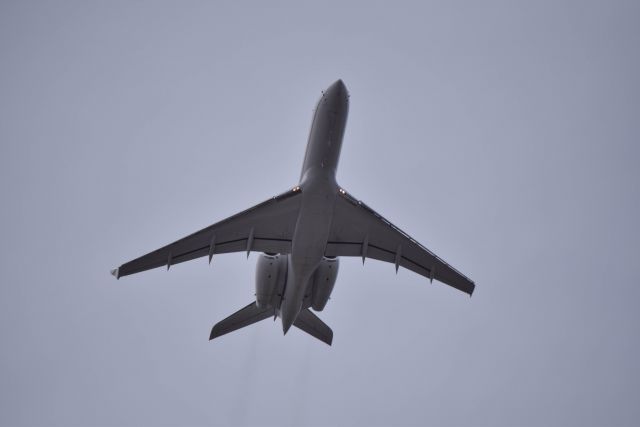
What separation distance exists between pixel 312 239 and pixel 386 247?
5.22 metres

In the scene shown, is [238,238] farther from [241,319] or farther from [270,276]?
[241,319]

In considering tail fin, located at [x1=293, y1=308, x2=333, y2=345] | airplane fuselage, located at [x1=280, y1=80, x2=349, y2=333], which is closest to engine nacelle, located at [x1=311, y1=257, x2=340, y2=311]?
airplane fuselage, located at [x1=280, y1=80, x2=349, y2=333]

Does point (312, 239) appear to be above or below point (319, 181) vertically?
below

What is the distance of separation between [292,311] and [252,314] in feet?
13.2

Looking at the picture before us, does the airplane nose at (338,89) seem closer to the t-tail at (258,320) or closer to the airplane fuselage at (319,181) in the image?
the airplane fuselage at (319,181)

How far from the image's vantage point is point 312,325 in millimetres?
41688

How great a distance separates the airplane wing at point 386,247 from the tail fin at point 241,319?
19.4ft

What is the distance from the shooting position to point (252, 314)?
40.7 metres

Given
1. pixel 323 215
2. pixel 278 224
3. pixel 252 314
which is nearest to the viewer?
pixel 323 215

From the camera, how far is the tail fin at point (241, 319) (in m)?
40.1

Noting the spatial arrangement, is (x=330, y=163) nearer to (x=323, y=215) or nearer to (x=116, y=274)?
(x=323, y=215)


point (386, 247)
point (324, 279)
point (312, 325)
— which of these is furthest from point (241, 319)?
point (386, 247)

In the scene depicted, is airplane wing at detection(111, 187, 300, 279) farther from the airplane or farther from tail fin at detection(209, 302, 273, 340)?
tail fin at detection(209, 302, 273, 340)

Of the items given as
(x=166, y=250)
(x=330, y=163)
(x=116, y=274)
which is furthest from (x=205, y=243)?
(x=330, y=163)
